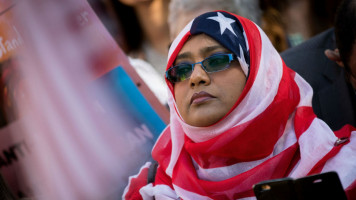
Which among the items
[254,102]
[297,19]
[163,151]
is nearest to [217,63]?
[254,102]

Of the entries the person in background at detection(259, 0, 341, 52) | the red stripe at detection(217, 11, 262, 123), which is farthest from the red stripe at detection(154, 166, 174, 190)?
the person in background at detection(259, 0, 341, 52)

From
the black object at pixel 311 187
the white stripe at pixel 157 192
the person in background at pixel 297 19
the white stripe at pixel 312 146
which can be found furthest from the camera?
the person in background at pixel 297 19

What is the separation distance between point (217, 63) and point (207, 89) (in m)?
0.12

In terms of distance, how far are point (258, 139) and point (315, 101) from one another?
1040mm

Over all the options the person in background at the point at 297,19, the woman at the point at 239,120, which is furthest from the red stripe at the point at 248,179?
the person in background at the point at 297,19

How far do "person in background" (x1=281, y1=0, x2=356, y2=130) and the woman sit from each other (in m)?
0.52

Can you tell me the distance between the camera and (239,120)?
66.6 inches

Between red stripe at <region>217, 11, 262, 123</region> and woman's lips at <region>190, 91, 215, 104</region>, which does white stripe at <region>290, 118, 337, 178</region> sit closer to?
red stripe at <region>217, 11, 262, 123</region>

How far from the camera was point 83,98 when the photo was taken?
2.38 metres

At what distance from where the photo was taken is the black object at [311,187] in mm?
1104

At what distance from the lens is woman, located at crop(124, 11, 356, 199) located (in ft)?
5.43

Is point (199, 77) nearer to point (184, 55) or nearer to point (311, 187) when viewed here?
point (184, 55)

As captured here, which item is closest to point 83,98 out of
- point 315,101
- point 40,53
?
point 40,53

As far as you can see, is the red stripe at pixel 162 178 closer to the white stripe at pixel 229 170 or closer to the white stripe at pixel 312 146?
the white stripe at pixel 229 170
